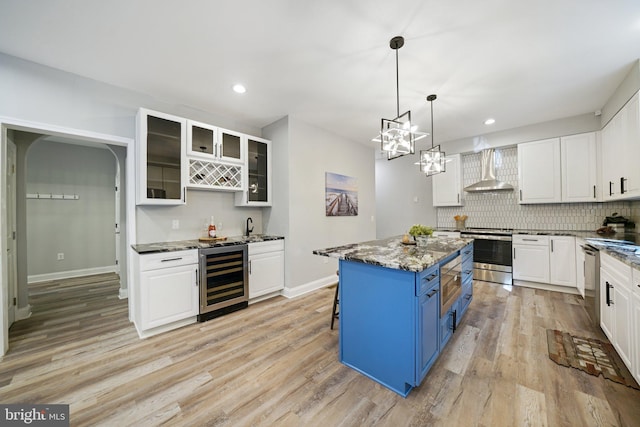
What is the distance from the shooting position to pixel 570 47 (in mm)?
2150

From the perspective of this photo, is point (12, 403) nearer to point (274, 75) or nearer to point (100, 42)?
point (100, 42)

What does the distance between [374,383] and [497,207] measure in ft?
14.3

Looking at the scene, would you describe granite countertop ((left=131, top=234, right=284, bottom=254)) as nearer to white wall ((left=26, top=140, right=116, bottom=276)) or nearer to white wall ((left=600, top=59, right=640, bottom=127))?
white wall ((left=26, top=140, right=116, bottom=276))

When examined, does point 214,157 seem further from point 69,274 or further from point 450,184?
point 450,184

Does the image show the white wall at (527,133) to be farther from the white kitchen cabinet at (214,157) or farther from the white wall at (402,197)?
the white kitchen cabinet at (214,157)

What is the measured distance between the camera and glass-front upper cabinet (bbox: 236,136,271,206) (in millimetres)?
3602

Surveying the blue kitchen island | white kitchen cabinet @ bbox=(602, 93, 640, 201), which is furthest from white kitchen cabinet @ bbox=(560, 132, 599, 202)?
the blue kitchen island

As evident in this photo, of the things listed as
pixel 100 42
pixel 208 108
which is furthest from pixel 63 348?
pixel 208 108

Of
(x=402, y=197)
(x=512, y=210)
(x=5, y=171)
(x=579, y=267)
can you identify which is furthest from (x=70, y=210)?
(x=579, y=267)

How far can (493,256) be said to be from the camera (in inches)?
164

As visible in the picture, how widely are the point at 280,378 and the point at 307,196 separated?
2559 millimetres

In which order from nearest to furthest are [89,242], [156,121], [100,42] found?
[100,42] → [156,121] → [89,242]

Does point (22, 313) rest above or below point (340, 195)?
below

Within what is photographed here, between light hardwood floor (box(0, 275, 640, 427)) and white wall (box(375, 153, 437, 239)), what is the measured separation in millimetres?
3041
